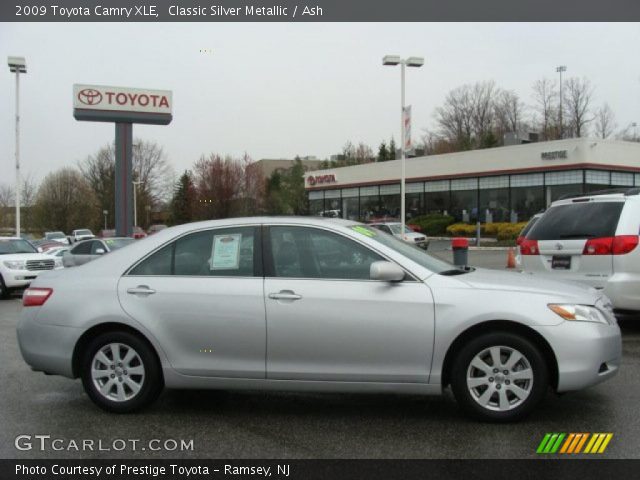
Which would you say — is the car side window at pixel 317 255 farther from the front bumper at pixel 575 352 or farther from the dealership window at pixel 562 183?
the dealership window at pixel 562 183

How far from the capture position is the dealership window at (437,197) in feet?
144

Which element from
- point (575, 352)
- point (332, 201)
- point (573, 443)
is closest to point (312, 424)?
point (573, 443)

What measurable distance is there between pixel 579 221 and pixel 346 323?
452 cm

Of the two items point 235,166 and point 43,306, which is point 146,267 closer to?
point 43,306

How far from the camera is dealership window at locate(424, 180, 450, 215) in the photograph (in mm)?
43928

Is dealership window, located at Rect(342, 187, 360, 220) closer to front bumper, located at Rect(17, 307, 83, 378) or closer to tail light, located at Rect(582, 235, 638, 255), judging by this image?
tail light, located at Rect(582, 235, 638, 255)

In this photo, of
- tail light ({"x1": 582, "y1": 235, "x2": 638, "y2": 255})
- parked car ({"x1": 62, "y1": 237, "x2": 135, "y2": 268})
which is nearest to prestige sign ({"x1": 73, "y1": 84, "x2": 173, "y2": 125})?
parked car ({"x1": 62, "y1": 237, "x2": 135, "y2": 268})

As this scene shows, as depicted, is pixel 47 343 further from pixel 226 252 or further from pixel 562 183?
pixel 562 183

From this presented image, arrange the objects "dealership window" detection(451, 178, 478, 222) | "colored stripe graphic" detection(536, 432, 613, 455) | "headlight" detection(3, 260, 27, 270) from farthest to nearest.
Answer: "dealership window" detection(451, 178, 478, 222), "headlight" detection(3, 260, 27, 270), "colored stripe graphic" detection(536, 432, 613, 455)

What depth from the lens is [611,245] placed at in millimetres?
7598

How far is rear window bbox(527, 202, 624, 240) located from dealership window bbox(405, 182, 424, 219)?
3777 cm
